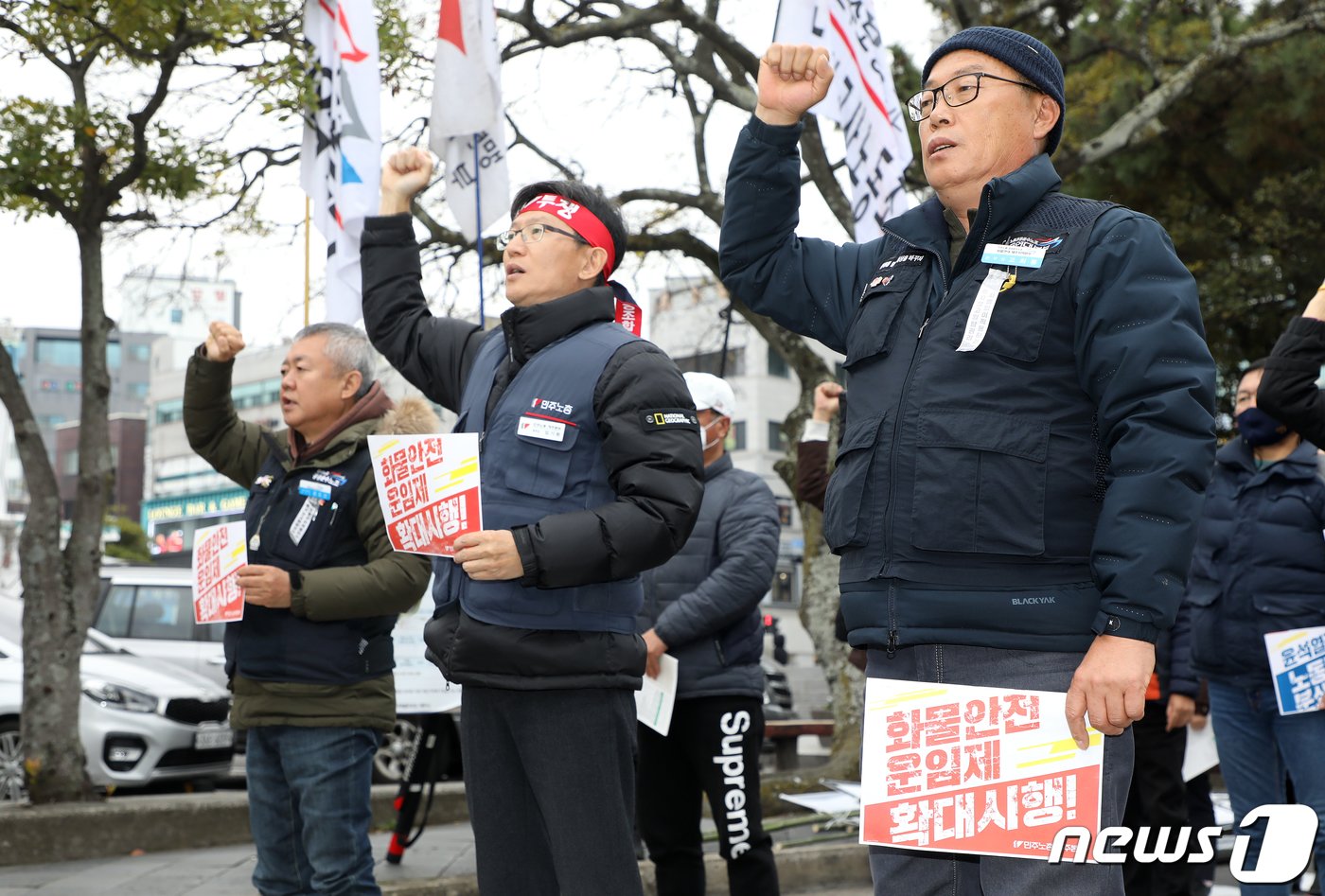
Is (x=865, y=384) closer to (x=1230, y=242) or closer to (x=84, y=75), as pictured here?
(x=84, y=75)

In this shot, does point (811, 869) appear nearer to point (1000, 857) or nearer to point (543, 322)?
point (543, 322)

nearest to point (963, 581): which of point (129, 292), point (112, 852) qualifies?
point (112, 852)

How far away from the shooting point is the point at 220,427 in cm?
496

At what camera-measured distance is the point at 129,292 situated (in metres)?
10.8

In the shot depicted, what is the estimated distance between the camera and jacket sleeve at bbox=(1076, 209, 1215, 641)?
2.37 meters

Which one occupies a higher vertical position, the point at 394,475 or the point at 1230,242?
the point at 1230,242

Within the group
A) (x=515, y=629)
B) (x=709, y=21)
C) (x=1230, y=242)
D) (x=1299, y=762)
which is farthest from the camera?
(x=1230, y=242)

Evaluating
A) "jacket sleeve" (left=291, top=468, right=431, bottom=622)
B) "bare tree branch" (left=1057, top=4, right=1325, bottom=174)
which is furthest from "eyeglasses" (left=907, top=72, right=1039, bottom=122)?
"bare tree branch" (left=1057, top=4, right=1325, bottom=174)

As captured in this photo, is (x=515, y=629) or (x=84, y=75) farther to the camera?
(x=84, y=75)

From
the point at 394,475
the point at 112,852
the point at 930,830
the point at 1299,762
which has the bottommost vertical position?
the point at 112,852

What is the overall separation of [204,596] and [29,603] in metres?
3.77

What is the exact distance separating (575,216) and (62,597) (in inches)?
209

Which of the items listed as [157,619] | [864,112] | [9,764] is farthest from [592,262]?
[157,619]

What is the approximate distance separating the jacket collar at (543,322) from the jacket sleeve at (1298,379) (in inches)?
93.6
